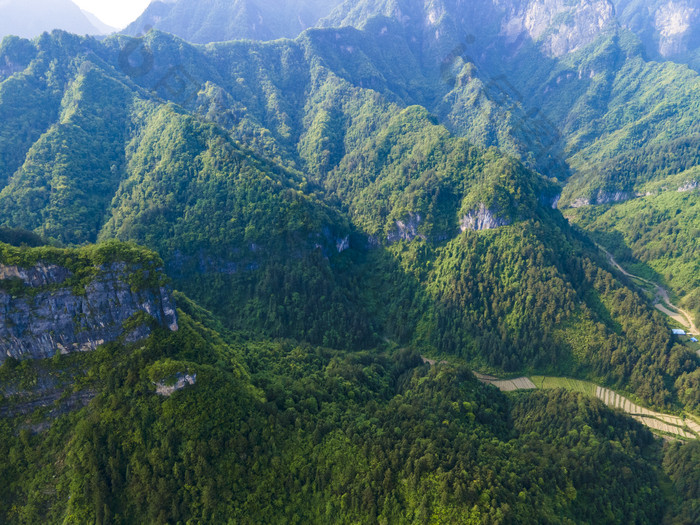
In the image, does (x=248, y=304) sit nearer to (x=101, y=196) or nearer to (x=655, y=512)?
(x=101, y=196)

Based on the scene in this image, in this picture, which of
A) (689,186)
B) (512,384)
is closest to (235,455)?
(512,384)

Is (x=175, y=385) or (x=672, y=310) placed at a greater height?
(x=672, y=310)

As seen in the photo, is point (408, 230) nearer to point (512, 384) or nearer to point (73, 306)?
point (512, 384)

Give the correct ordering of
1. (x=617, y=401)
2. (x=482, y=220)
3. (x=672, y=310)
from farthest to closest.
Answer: (x=672, y=310) < (x=482, y=220) < (x=617, y=401)

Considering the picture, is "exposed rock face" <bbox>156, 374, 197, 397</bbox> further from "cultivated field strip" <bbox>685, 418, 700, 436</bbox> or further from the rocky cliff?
"cultivated field strip" <bbox>685, 418, 700, 436</bbox>

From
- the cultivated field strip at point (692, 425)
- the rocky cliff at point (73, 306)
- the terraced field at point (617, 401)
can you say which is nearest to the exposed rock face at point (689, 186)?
the cultivated field strip at point (692, 425)

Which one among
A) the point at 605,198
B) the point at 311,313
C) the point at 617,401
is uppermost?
Answer: the point at 605,198

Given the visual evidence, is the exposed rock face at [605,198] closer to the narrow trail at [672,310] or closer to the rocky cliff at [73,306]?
the narrow trail at [672,310]

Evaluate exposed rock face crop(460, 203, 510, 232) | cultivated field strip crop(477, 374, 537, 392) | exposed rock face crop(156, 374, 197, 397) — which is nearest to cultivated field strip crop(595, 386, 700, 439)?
cultivated field strip crop(477, 374, 537, 392)
